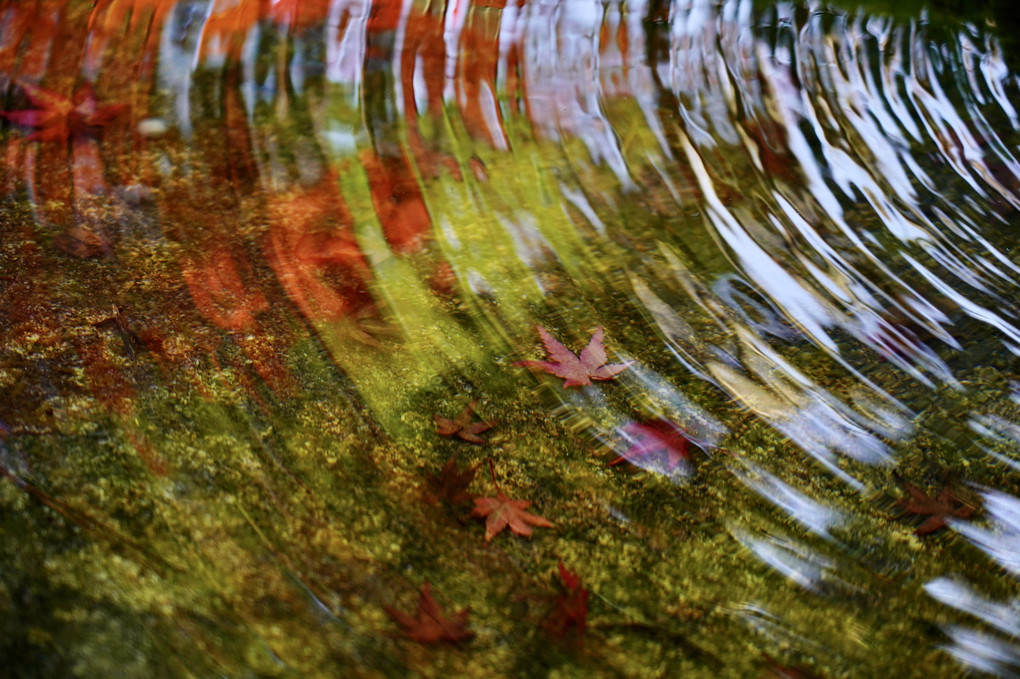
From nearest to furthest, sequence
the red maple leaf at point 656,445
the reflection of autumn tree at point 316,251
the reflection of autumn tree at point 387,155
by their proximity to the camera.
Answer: the red maple leaf at point 656,445, the reflection of autumn tree at point 316,251, the reflection of autumn tree at point 387,155

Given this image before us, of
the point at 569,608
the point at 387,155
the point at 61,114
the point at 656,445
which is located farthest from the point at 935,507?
the point at 61,114

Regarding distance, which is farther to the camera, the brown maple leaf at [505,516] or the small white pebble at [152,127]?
the small white pebble at [152,127]

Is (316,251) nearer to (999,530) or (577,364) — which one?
(577,364)

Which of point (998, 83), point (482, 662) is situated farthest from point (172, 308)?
point (998, 83)

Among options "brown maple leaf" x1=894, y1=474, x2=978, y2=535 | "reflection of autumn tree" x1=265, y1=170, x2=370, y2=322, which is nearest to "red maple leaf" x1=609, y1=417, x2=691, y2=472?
"brown maple leaf" x1=894, y1=474, x2=978, y2=535

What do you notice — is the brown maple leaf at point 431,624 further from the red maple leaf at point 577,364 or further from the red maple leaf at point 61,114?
the red maple leaf at point 61,114

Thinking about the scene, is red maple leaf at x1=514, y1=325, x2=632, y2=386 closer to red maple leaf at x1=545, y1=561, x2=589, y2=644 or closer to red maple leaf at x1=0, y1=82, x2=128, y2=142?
red maple leaf at x1=545, y1=561, x2=589, y2=644

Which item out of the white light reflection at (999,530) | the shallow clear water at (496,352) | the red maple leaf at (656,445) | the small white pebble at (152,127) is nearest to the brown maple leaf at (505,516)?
the shallow clear water at (496,352)
